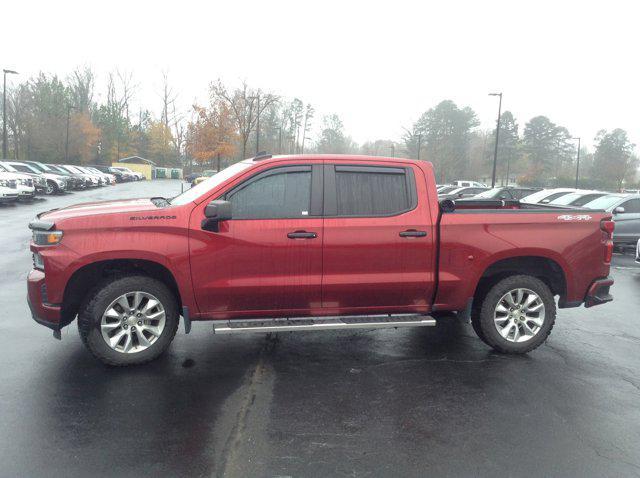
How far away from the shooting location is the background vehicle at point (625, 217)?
44.4 feet

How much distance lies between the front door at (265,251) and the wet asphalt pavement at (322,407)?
2.09 feet

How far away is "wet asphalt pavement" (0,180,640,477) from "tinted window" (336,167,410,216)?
1453 millimetres

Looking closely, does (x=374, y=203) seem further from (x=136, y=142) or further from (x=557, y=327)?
(x=136, y=142)

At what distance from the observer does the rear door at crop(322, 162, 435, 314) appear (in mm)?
5059

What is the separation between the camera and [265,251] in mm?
4910

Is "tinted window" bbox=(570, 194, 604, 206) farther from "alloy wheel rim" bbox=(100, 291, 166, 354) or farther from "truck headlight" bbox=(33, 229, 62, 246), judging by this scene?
"truck headlight" bbox=(33, 229, 62, 246)

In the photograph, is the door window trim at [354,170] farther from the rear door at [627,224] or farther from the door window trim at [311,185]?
the rear door at [627,224]

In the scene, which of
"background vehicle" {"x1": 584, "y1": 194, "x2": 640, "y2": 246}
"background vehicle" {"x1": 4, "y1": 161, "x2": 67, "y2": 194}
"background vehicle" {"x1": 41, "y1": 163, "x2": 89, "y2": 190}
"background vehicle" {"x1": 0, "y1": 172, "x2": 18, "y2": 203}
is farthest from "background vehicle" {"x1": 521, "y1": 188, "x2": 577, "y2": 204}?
"background vehicle" {"x1": 41, "y1": 163, "x2": 89, "y2": 190}

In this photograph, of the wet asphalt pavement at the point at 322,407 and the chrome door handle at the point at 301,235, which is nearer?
the wet asphalt pavement at the point at 322,407

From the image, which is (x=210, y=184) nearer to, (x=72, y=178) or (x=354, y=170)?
(x=354, y=170)

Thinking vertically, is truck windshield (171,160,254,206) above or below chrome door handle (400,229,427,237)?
above

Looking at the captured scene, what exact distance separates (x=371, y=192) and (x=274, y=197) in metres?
0.92

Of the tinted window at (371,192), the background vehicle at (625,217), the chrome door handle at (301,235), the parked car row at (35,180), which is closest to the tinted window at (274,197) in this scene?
the chrome door handle at (301,235)

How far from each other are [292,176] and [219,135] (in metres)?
31.8
